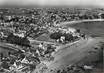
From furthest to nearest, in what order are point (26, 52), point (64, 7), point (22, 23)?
1. point (64, 7)
2. point (22, 23)
3. point (26, 52)

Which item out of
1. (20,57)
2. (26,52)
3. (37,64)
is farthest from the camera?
(26,52)

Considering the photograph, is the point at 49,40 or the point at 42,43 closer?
the point at 42,43

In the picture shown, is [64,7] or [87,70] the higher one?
[64,7]

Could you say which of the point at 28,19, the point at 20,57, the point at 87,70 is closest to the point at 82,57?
the point at 87,70

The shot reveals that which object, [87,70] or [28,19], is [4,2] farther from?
[87,70]

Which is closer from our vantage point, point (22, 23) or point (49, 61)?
point (49, 61)

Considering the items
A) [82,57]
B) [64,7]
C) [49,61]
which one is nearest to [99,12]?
[64,7]

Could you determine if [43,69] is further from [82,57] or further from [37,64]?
[82,57]
